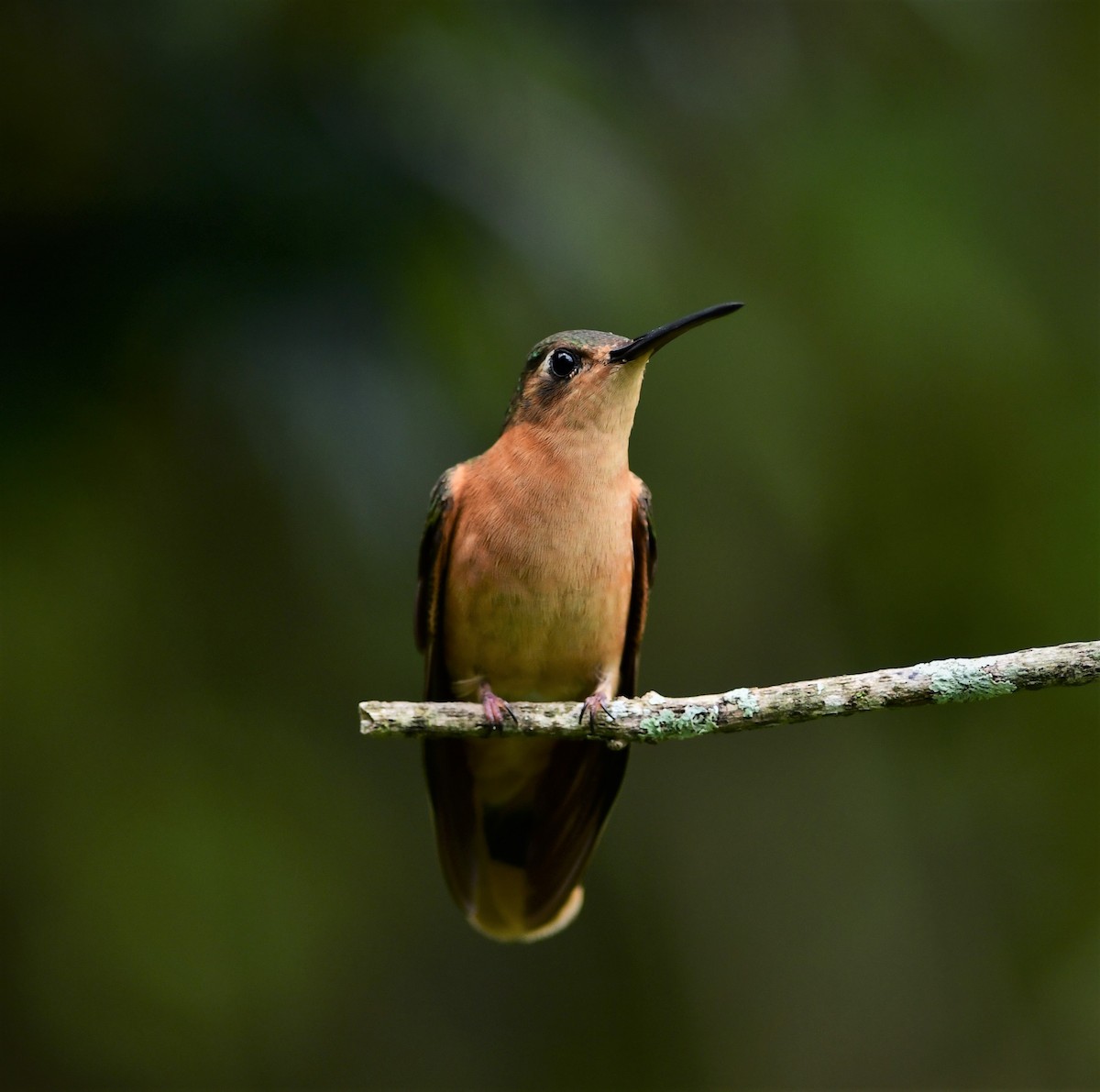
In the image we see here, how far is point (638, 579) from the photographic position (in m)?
3.74

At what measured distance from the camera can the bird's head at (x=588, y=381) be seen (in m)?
3.45

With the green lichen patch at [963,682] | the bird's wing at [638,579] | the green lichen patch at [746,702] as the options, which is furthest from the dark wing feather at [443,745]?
the green lichen patch at [963,682]

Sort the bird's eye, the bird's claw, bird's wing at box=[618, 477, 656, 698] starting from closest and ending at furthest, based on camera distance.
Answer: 1. the bird's claw
2. the bird's eye
3. bird's wing at box=[618, 477, 656, 698]

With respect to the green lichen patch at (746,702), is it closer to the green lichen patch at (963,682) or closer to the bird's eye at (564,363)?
the green lichen patch at (963,682)

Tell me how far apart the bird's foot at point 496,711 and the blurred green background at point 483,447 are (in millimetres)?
831

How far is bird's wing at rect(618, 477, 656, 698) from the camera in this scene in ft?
12.0

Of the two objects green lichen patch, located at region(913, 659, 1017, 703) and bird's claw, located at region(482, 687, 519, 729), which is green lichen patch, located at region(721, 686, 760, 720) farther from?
bird's claw, located at region(482, 687, 519, 729)

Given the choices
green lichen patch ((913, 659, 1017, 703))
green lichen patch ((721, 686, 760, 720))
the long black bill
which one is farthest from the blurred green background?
green lichen patch ((913, 659, 1017, 703))

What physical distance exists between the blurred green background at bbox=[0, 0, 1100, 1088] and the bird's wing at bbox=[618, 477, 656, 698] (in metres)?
0.77

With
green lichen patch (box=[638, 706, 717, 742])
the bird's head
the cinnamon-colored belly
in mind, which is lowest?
green lichen patch (box=[638, 706, 717, 742])

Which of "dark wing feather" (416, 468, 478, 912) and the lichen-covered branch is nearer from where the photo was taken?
the lichen-covered branch

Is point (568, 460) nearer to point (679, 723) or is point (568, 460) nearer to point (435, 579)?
point (435, 579)

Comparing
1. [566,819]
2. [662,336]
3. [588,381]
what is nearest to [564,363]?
[588,381]

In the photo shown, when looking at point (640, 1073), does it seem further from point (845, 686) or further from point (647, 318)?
point (845, 686)
